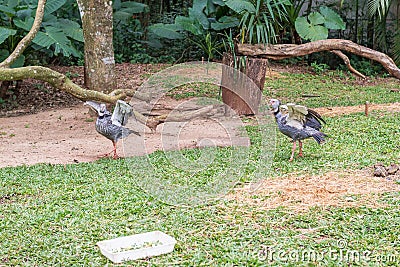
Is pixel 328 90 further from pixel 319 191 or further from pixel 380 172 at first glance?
pixel 319 191

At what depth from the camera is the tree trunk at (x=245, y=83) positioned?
8.02 meters

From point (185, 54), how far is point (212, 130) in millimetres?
5458

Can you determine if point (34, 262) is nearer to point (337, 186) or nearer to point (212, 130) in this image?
point (337, 186)

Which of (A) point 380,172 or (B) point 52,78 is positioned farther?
(B) point 52,78

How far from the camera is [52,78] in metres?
6.40

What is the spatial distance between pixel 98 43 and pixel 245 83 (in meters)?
2.08

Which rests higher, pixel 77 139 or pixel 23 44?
pixel 23 44

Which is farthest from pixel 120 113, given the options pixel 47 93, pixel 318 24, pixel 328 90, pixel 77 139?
pixel 318 24

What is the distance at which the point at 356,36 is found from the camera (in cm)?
1298

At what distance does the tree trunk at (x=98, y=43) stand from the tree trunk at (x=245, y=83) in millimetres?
1610

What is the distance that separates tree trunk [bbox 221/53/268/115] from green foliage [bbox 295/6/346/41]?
119 inches

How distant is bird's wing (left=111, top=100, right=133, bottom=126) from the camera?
5.80 m

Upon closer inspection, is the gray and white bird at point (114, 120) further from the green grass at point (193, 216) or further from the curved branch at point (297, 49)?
the curved branch at point (297, 49)

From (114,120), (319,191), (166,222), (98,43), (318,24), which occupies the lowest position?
(166,222)
